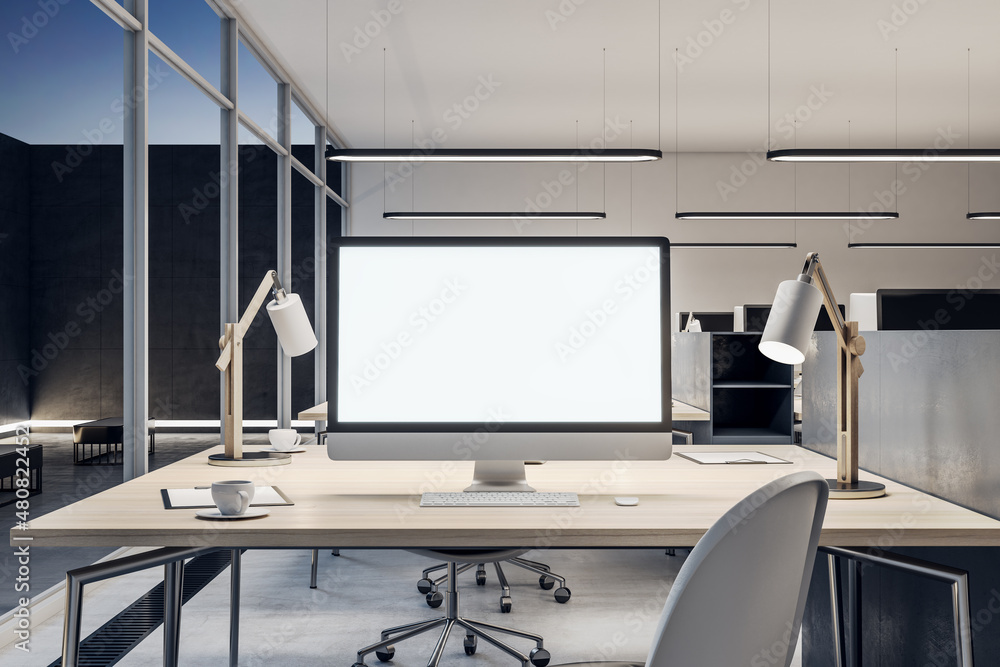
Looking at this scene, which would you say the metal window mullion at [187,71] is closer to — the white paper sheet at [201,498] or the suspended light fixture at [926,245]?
the white paper sheet at [201,498]

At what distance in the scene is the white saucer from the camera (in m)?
1.31

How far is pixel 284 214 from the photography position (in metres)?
6.05

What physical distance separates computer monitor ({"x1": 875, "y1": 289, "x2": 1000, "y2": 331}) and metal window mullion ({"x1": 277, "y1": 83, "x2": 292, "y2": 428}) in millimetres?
4502

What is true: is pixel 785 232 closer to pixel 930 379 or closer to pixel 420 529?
pixel 930 379

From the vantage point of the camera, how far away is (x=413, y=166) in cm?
891

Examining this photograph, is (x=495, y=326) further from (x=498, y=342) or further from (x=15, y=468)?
(x=15, y=468)

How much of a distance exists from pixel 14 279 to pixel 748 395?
4349 millimetres

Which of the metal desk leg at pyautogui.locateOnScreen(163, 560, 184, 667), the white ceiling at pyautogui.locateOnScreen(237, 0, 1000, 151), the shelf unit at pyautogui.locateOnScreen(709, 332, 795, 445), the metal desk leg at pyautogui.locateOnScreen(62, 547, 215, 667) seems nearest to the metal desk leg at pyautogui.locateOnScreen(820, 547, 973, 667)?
the metal desk leg at pyautogui.locateOnScreen(62, 547, 215, 667)

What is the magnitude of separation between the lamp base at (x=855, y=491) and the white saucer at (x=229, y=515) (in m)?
1.12

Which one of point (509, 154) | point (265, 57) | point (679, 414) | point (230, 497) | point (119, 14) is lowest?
point (679, 414)

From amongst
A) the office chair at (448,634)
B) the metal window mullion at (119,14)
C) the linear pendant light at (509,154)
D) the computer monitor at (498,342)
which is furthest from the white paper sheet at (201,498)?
the linear pendant light at (509,154)

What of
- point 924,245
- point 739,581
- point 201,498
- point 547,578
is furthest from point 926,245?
point 739,581

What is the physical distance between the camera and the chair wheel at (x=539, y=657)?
7.52 ft

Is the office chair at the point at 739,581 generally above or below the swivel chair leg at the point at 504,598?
above
